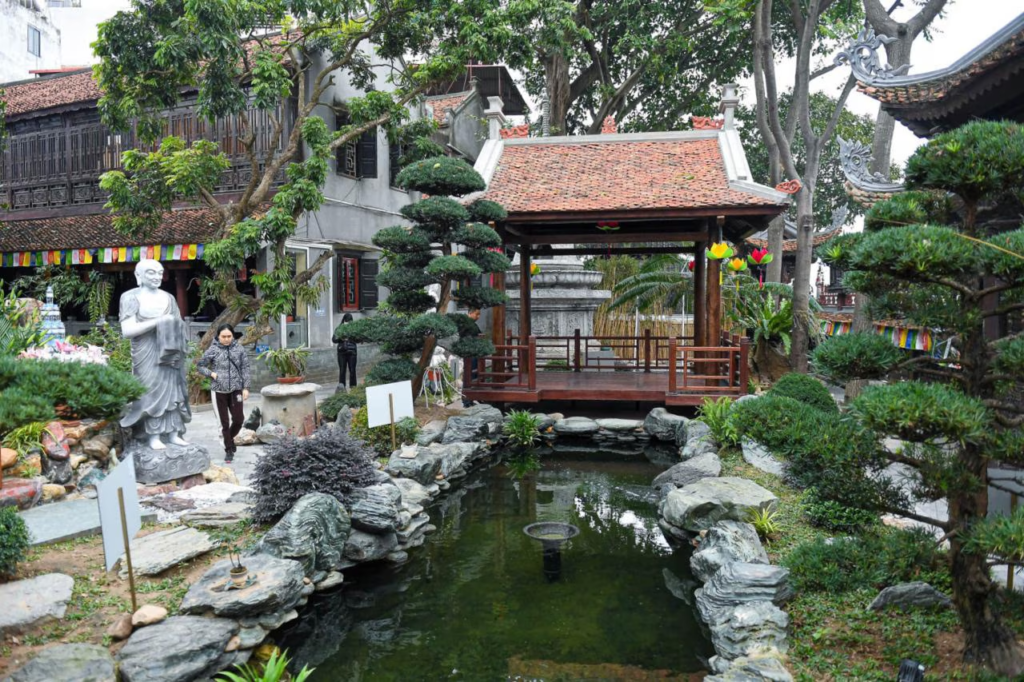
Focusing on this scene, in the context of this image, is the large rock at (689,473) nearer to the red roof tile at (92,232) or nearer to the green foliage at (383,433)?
the green foliage at (383,433)

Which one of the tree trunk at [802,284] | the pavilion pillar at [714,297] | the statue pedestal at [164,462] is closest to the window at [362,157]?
the pavilion pillar at [714,297]

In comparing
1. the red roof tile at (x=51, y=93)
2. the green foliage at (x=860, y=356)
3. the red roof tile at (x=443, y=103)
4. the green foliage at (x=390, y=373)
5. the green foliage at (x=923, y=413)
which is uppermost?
the red roof tile at (x=443, y=103)

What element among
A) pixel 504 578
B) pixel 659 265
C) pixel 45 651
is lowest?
pixel 504 578

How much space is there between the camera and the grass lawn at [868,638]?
11.9 feet

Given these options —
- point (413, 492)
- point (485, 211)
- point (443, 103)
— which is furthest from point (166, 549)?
point (443, 103)

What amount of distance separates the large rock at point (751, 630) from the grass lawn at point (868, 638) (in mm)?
89

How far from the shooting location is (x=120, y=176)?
12.0 m

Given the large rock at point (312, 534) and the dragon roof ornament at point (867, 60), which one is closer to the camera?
the large rock at point (312, 534)

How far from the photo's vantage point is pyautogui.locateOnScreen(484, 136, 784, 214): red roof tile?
11.0m

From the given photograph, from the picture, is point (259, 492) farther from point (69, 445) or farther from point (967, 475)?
point (967, 475)

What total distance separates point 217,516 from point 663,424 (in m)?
6.74

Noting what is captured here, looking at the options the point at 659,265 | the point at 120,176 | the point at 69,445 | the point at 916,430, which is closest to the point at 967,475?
the point at 916,430

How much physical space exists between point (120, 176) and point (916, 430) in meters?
12.6

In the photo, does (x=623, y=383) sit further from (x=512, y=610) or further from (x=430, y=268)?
(x=512, y=610)
